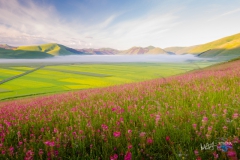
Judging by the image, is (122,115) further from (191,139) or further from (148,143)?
(191,139)

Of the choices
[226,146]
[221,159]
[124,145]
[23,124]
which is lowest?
[23,124]

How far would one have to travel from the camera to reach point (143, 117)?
125 inches

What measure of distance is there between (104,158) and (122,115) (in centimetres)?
159

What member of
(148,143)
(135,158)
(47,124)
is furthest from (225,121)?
(47,124)

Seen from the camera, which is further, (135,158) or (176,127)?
(176,127)

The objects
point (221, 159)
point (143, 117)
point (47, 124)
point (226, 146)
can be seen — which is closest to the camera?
point (226, 146)

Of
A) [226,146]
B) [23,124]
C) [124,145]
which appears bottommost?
[23,124]

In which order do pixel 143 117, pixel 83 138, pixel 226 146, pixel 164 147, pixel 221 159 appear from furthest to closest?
pixel 143 117
pixel 83 138
pixel 164 147
pixel 221 159
pixel 226 146

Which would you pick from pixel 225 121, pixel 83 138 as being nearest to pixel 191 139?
pixel 225 121

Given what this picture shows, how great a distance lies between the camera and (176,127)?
2557mm

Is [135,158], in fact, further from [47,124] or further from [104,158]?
[47,124]

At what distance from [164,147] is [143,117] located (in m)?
1.07

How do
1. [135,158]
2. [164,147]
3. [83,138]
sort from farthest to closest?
[83,138]
[164,147]
[135,158]

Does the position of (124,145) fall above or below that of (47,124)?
above
